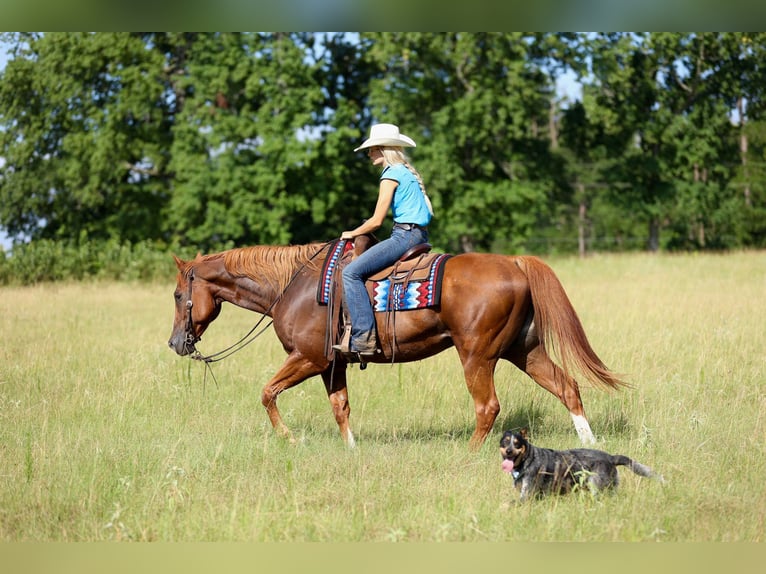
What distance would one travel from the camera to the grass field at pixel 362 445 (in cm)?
535

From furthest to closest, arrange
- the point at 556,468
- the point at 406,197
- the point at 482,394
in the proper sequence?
the point at 406,197, the point at 482,394, the point at 556,468

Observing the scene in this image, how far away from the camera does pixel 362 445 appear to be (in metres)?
7.27

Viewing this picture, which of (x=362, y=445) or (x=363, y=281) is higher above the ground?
(x=363, y=281)

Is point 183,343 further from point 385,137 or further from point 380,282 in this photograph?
point 385,137

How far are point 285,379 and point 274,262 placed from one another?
44.6 inches

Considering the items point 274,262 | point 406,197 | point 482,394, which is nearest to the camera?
point 482,394

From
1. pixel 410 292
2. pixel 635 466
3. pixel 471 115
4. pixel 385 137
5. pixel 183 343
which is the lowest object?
pixel 635 466

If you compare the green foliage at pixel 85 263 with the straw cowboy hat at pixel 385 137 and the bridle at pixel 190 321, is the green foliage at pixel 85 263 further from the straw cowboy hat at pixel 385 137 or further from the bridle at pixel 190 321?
the straw cowboy hat at pixel 385 137

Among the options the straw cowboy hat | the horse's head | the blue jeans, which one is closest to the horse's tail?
the blue jeans

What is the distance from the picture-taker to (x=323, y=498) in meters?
5.86

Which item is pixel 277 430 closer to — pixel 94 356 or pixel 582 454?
pixel 582 454

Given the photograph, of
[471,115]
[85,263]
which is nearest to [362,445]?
[85,263]

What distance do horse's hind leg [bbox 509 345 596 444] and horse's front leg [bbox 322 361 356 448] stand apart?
5.25 feet

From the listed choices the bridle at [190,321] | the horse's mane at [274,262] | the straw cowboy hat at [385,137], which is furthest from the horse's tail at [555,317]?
the bridle at [190,321]
